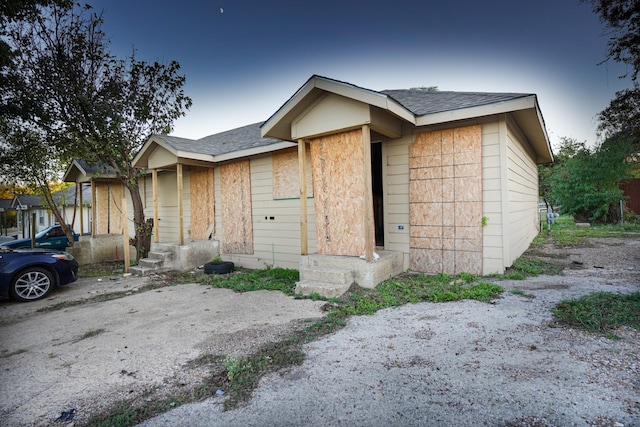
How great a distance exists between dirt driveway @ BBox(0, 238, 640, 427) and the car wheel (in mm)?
1296

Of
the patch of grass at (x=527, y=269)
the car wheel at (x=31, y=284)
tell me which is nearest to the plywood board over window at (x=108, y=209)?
the car wheel at (x=31, y=284)

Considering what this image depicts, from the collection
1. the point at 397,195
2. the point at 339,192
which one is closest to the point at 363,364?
the point at 339,192

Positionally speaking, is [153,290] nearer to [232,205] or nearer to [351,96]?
[232,205]

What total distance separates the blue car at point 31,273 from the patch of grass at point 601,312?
8937mm

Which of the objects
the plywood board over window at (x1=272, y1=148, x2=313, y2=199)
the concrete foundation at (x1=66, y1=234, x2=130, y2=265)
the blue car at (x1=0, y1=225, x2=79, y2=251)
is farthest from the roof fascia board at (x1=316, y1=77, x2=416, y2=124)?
the blue car at (x1=0, y1=225, x2=79, y2=251)

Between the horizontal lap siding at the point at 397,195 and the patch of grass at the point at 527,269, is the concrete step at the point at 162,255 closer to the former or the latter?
the horizontal lap siding at the point at 397,195

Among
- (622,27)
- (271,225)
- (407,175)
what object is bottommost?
(271,225)

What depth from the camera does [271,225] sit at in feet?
26.2

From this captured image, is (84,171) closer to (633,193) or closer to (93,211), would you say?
(93,211)

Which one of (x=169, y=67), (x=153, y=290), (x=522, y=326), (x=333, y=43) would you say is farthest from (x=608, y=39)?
(x=153, y=290)

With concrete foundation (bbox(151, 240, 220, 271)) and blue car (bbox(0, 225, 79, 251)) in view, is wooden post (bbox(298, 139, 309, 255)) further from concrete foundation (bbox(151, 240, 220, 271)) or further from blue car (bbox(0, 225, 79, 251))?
blue car (bbox(0, 225, 79, 251))

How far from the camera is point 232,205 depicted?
28.6 ft

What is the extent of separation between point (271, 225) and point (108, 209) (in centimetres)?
874

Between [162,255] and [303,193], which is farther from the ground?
[303,193]
